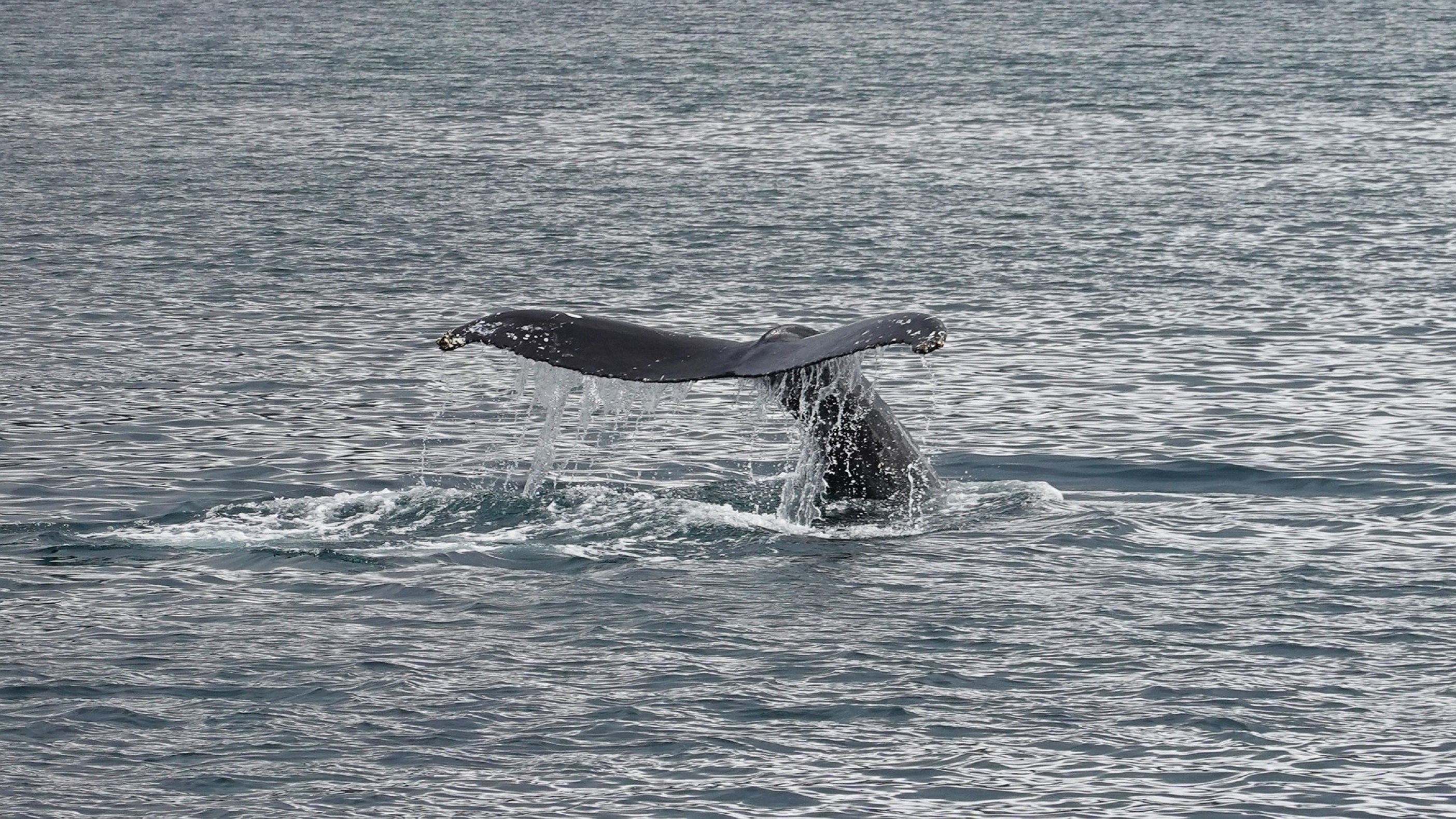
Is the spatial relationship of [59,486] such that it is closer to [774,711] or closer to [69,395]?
[69,395]

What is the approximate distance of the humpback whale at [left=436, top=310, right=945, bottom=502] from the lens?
10.6 meters

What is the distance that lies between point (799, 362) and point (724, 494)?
3.24m

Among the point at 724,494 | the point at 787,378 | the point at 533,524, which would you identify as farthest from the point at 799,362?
the point at 724,494

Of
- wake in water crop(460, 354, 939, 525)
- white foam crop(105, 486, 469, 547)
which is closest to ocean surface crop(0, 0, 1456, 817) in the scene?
white foam crop(105, 486, 469, 547)

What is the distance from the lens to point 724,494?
13.7 metres

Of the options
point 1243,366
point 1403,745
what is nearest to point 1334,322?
point 1243,366

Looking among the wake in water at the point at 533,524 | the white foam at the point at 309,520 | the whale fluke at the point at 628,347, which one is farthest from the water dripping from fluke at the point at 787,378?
the white foam at the point at 309,520

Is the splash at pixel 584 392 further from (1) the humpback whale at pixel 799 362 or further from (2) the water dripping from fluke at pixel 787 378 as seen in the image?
(1) the humpback whale at pixel 799 362

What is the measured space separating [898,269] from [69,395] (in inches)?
406

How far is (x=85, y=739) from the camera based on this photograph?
934 cm

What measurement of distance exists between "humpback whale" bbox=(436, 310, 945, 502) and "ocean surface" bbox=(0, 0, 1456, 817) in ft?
1.08

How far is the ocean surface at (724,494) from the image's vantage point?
30.0ft

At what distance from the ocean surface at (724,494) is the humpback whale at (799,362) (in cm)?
33

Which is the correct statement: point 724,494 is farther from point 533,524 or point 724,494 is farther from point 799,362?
point 799,362
